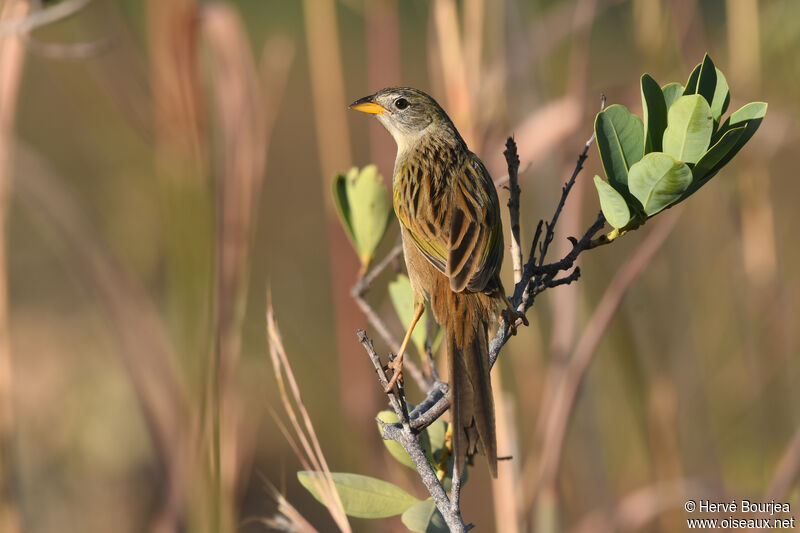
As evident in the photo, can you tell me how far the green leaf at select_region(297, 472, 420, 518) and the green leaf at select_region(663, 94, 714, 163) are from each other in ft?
2.06

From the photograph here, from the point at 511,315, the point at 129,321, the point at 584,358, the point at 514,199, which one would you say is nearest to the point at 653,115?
the point at 514,199

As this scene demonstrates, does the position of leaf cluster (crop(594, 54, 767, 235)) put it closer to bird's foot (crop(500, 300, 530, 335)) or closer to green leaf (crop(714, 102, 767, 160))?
green leaf (crop(714, 102, 767, 160))

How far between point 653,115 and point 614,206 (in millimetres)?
138

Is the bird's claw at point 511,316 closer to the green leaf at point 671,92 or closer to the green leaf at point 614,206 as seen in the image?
the green leaf at point 614,206

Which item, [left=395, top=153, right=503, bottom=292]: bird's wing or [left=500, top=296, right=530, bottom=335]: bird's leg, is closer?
[left=500, top=296, right=530, bottom=335]: bird's leg

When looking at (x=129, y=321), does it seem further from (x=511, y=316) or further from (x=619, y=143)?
(x=619, y=143)

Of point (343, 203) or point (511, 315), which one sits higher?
point (343, 203)

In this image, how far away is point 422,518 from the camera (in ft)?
3.63

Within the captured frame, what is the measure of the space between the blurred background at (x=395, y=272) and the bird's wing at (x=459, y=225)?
0.88 feet

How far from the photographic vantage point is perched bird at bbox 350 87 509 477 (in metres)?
1.18

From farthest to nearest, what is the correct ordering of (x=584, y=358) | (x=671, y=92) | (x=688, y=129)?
1. (x=584, y=358)
2. (x=671, y=92)
3. (x=688, y=129)

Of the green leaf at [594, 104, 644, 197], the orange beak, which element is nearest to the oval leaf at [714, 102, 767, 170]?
the green leaf at [594, 104, 644, 197]

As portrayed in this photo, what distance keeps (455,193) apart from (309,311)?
496 centimetres

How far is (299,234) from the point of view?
7.75 metres
